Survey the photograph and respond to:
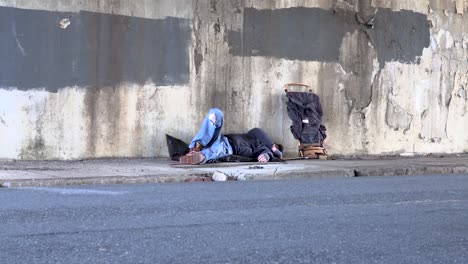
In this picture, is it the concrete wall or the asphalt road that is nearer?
the asphalt road

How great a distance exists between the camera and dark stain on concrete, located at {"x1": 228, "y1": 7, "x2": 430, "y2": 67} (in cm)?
1411

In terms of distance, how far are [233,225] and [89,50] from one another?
7.53m

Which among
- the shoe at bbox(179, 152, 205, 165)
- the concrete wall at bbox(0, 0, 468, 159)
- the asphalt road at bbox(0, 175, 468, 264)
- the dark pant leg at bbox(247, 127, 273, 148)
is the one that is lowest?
the asphalt road at bbox(0, 175, 468, 264)

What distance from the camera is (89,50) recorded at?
1253 cm

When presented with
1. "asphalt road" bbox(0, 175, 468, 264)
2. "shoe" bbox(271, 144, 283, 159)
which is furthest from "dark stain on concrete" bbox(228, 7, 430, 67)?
"asphalt road" bbox(0, 175, 468, 264)

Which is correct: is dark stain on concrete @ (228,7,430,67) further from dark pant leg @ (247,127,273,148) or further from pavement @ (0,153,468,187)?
pavement @ (0,153,468,187)

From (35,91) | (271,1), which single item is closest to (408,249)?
(35,91)

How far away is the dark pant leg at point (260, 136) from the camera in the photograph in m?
13.3

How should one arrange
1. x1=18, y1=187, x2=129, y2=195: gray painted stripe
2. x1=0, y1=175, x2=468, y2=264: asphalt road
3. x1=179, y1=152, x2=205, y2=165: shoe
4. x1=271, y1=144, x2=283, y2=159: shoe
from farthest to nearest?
x1=271, y1=144, x2=283, y2=159: shoe → x1=179, y1=152, x2=205, y2=165: shoe → x1=18, y1=187, x2=129, y2=195: gray painted stripe → x1=0, y1=175, x2=468, y2=264: asphalt road

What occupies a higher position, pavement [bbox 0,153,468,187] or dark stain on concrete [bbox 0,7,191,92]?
dark stain on concrete [bbox 0,7,191,92]

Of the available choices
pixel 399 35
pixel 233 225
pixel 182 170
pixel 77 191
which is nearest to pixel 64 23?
pixel 182 170

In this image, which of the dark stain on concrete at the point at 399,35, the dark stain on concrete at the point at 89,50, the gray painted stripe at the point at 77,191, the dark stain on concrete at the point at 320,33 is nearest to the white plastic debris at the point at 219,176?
the gray painted stripe at the point at 77,191

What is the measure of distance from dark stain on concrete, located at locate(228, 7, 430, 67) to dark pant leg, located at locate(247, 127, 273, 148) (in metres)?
1.78

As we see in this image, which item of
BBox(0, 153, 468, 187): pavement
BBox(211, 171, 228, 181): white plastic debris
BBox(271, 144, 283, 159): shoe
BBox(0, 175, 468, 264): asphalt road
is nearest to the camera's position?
BBox(0, 175, 468, 264): asphalt road
